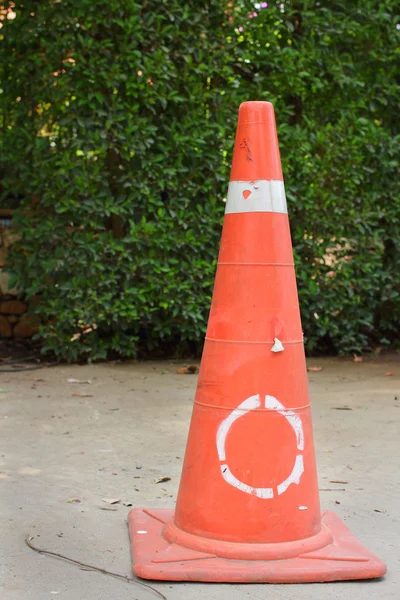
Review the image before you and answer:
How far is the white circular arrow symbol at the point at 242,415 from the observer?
10.6 feet

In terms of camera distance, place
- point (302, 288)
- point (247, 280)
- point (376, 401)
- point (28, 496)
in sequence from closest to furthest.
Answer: point (247, 280), point (28, 496), point (376, 401), point (302, 288)

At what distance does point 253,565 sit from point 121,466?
1617mm

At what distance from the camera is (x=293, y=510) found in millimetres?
3275

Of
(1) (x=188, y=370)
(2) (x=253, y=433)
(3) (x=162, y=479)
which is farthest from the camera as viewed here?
(1) (x=188, y=370)

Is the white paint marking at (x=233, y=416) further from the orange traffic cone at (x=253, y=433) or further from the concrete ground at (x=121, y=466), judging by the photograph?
the concrete ground at (x=121, y=466)

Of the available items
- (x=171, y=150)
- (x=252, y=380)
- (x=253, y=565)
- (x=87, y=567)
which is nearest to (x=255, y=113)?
(x=252, y=380)

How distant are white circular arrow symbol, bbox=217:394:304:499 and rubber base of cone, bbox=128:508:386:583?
10.2 inches

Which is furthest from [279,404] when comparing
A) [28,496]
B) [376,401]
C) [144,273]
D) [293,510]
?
[144,273]

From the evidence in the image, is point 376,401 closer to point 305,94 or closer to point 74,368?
point 74,368

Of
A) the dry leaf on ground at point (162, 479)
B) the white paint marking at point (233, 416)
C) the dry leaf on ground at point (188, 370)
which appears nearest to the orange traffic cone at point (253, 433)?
the white paint marking at point (233, 416)

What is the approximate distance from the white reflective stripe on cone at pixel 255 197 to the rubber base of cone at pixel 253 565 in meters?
1.34

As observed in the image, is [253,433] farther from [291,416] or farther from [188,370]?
[188,370]

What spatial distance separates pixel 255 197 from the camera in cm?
344

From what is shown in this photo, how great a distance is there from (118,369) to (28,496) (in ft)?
11.5
